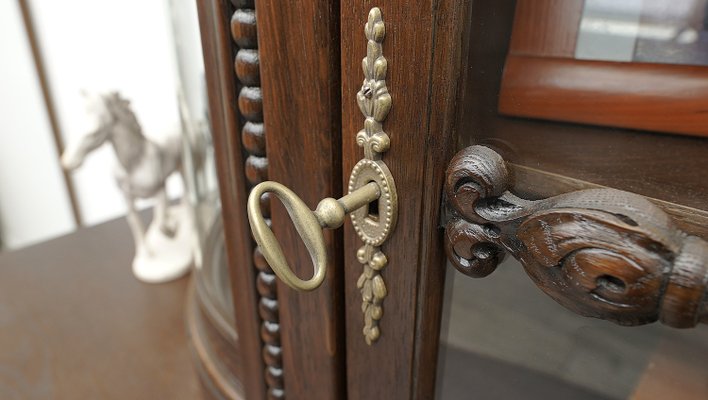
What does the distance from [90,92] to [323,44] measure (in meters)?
0.36

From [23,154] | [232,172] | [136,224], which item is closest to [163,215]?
[136,224]

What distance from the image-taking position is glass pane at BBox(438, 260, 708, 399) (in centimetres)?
15

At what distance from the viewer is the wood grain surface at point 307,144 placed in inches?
6.7

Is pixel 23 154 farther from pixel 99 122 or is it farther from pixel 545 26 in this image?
pixel 545 26

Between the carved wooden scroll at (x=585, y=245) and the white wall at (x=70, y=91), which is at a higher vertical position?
the carved wooden scroll at (x=585, y=245)

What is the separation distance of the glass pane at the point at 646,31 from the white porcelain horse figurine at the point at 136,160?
408mm

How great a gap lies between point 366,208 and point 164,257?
0.41 m

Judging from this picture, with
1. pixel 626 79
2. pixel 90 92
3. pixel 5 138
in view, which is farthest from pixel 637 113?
pixel 5 138

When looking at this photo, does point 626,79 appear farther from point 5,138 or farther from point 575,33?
point 5,138

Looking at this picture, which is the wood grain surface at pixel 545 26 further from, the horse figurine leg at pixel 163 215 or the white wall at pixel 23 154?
the white wall at pixel 23 154

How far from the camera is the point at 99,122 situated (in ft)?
1.46

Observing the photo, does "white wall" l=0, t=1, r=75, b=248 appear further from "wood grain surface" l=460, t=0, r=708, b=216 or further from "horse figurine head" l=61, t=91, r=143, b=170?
"wood grain surface" l=460, t=0, r=708, b=216

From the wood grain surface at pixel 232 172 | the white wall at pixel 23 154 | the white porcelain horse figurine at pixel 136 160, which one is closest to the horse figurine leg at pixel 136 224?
the white porcelain horse figurine at pixel 136 160

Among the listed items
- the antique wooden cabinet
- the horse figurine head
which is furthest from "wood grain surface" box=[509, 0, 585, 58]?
the horse figurine head
